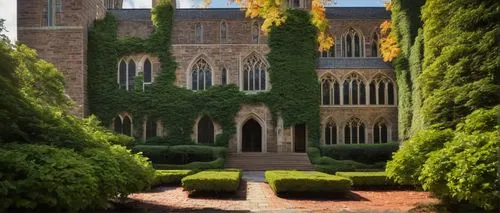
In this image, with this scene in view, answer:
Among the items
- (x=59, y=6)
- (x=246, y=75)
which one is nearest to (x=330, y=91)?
(x=246, y=75)

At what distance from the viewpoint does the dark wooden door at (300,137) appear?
32.0m

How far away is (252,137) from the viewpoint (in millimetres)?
32219

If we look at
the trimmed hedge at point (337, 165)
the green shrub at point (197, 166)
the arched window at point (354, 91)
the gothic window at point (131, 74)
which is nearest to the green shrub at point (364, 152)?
the trimmed hedge at point (337, 165)

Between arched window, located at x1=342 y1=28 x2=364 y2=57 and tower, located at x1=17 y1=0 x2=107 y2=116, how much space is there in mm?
16727

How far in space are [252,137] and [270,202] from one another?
1902 centimetres

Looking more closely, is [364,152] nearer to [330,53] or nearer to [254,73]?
[254,73]

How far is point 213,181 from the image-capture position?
46.9 feet

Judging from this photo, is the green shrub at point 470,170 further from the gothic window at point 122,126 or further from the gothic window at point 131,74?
the gothic window at point 131,74

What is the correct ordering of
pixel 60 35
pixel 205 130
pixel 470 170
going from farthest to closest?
pixel 205 130, pixel 60 35, pixel 470 170

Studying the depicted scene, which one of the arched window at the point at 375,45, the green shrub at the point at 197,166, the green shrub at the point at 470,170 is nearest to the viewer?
the green shrub at the point at 470,170

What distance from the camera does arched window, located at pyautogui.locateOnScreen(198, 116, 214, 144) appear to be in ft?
102

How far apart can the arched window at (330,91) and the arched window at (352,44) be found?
3119mm

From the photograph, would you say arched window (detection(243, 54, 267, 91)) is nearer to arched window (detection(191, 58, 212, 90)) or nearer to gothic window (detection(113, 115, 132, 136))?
arched window (detection(191, 58, 212, 90))

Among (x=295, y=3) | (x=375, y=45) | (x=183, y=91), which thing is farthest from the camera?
(x=375, y=45)
